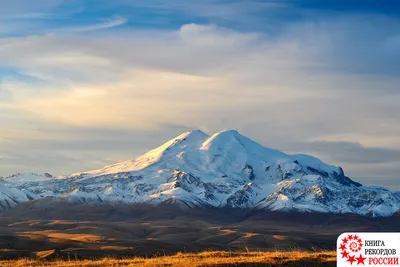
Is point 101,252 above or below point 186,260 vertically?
below

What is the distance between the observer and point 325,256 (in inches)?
1420

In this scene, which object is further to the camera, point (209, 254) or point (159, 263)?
point (209, 254)

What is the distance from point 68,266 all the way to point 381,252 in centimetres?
1762

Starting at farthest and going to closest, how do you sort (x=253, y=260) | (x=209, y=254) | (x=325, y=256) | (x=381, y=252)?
(x=209, y=254), (x=325, y=256), (x=253, y=260), (x=381, y=252)

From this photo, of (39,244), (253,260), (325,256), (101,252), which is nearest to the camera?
(253,260)

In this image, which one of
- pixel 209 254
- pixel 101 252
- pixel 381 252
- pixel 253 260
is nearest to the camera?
pixel 381 252

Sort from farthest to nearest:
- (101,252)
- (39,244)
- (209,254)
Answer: (39,244), (101,252), (209,254)

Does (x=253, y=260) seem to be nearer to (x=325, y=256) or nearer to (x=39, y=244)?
(x=325, y=256)

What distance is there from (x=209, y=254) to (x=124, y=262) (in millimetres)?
5480


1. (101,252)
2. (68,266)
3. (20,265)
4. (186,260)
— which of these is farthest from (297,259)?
(101,252)

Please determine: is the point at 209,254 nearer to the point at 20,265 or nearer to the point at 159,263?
the point at 159,263

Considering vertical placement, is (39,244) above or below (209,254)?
below

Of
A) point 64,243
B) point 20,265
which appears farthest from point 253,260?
point 64,243

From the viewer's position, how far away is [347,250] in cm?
2398
